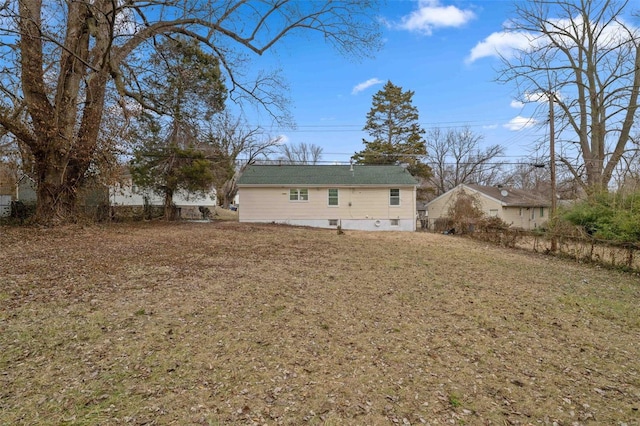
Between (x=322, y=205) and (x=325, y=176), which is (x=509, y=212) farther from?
(x=322, y=205)

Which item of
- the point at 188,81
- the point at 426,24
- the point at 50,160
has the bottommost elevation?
the point at 50,160

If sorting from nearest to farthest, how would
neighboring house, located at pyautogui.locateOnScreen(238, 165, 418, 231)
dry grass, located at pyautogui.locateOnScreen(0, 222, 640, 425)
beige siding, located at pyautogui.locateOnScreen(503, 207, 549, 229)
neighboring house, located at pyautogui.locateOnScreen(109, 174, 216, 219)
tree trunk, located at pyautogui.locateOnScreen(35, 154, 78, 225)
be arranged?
dry grass, located at pyautogui.locateOnScreen(0, 222, 640, 425) → tree trunk, located at pyautogui.locateOnScreen(35, 154, 78, 225) → neighboring house, located at pyautogui.locateOnScreen(109, 174, 216, 219) → neighboring house, located at pyautogui.locateOnScreen(238, 165, 418, 231) → beige siding, located at pyautogui.locateOnScreen(503, 207, 549, 229)

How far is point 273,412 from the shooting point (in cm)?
240

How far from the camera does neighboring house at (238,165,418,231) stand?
64.2ft

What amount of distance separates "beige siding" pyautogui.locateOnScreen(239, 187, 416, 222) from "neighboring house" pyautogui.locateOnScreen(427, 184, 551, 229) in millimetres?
8064

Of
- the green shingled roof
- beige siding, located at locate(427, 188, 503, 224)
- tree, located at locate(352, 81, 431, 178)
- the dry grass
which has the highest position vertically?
tree, located at locate(352, 81, 431, 178)

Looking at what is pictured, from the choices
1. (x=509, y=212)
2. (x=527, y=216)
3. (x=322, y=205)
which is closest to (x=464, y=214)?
(x=322, y=205)

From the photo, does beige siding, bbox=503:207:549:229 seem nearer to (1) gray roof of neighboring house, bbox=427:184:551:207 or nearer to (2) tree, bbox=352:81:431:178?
(1) gray roof of neighboring house, bbox=427:184:551:207

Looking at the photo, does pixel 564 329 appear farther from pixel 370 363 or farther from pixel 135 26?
pixel 135 26

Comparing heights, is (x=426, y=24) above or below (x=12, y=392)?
above

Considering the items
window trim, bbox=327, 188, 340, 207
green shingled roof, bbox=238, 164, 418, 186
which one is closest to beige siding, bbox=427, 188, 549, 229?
green shingled roof, bbox=238, 164, 418, 186

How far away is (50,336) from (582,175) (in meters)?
21.5

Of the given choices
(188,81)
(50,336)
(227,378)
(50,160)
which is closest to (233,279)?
(50,336)

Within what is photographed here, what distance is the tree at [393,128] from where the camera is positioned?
32.3 metres
